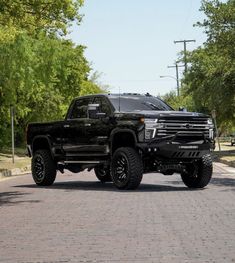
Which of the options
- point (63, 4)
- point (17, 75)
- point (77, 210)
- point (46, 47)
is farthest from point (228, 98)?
point (77, 210)

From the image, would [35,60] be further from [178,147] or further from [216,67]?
[178,147]

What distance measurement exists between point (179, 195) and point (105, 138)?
2.75 metres

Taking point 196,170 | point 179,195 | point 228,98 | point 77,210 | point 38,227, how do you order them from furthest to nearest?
point 228,98 → point 196,170 → point 179,195 → point 77,210 → point 38,227

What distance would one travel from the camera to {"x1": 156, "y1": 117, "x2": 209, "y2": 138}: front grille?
15273 millimetres

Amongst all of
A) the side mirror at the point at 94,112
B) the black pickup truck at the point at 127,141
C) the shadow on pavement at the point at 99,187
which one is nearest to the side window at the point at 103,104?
the black pickup truck at the point at 127,141

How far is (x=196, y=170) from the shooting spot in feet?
54.2

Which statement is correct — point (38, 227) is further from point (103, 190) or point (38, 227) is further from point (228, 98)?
point (228, 98)

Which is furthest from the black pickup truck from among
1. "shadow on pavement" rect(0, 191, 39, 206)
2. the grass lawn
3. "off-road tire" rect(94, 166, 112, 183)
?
the grass lawn

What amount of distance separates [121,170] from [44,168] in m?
3.04

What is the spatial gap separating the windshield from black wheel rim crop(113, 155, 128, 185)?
4.80 feet

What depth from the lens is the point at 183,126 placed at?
15.6 m

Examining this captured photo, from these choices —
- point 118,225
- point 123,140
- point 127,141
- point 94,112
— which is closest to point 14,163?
point 94,112

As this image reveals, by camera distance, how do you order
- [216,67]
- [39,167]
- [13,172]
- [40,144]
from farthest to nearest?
1. [216,67]
2. [13,172]
3. [40,144]
4. [39,167]

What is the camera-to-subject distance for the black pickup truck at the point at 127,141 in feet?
50.1
